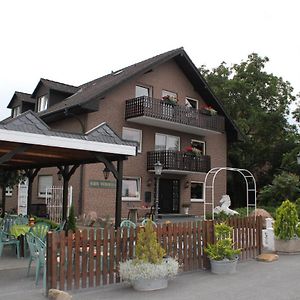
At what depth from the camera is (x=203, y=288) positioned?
7.02 m

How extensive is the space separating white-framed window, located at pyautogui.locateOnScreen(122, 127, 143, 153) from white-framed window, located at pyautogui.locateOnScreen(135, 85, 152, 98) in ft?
6.35

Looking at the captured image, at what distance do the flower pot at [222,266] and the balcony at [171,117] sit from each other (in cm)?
1294

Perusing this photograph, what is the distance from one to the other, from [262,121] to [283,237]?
20.9m

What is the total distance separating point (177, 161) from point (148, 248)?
49.6 feet

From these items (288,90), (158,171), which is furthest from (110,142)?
(288,90)

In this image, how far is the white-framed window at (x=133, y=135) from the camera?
70.1 feet

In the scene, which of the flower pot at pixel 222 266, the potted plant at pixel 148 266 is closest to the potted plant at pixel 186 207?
the flower pot at pixel 222 266

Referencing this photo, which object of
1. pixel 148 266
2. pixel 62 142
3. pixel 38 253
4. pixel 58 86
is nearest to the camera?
pixel 148 266

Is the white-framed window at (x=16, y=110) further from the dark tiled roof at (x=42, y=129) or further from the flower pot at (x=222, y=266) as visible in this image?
the flower pot at (x=222, y=266)

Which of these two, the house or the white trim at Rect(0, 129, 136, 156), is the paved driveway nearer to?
the white trim at Rect(0, 129, 136, 156)

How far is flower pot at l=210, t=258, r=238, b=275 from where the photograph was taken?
8.20m

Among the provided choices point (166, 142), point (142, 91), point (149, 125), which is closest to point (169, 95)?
point (142, 91)

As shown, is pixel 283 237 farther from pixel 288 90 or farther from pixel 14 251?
pixel 288 90

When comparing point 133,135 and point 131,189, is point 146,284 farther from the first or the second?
point 133,135
